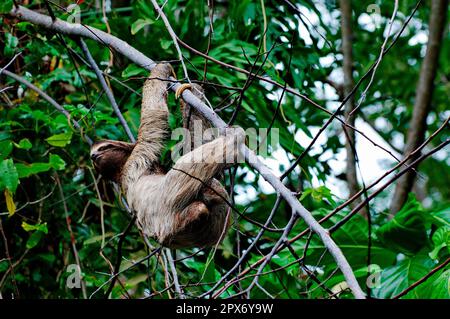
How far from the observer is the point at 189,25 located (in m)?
8.24

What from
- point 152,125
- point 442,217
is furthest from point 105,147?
point 442,217

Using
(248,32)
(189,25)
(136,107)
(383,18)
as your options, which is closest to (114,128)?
(136,107)

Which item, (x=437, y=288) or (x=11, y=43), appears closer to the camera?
(x=437, y=288)

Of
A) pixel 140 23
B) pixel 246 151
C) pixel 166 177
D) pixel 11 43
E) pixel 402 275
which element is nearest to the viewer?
pixel 246 151

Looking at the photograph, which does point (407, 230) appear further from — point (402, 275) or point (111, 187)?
point (111, 187)

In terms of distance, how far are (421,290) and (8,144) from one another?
14.9 feet

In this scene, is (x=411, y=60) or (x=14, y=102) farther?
(x=411, y=60)

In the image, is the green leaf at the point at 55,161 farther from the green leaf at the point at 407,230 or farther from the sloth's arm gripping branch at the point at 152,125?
the green leaf at the point at 407,230

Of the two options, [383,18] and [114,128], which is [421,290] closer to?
[114,128]

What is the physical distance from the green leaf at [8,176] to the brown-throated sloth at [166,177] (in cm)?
80

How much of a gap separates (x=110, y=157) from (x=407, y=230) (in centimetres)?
367

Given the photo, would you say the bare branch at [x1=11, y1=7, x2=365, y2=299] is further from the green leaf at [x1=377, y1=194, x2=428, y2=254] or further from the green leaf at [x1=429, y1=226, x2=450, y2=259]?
the green leaf at [x1=377, y1=194, x2=428, y2=254]

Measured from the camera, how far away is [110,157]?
6207 mm

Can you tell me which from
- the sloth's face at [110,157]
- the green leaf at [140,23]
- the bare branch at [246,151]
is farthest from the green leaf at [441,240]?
the green leaf at [140,23]
